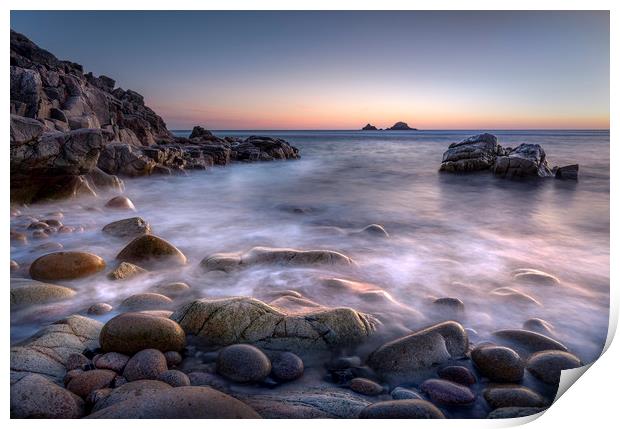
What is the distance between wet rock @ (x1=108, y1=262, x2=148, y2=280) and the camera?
3.42 meters

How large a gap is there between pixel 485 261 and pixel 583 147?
30.1ft

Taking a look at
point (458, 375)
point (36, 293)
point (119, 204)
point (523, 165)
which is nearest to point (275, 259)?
point (36, 293)

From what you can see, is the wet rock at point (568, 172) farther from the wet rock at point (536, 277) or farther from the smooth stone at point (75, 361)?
the smooth stone at point (75, 361)

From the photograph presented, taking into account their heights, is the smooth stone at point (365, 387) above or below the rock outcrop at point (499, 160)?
below

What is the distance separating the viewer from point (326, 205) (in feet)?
22.4

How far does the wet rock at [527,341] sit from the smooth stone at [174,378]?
6.57 ft

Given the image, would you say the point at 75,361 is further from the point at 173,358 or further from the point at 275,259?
the point at 275,259

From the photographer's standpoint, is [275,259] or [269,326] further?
[275,259]

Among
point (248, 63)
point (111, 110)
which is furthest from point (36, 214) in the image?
point (111, 110)

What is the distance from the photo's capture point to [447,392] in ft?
6.75

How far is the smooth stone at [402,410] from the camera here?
6.04 feet

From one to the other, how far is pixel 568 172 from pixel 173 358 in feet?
33.7

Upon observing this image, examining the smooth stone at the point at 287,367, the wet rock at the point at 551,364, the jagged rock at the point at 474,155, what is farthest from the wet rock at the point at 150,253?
the jagged rock at the point at 474,155
